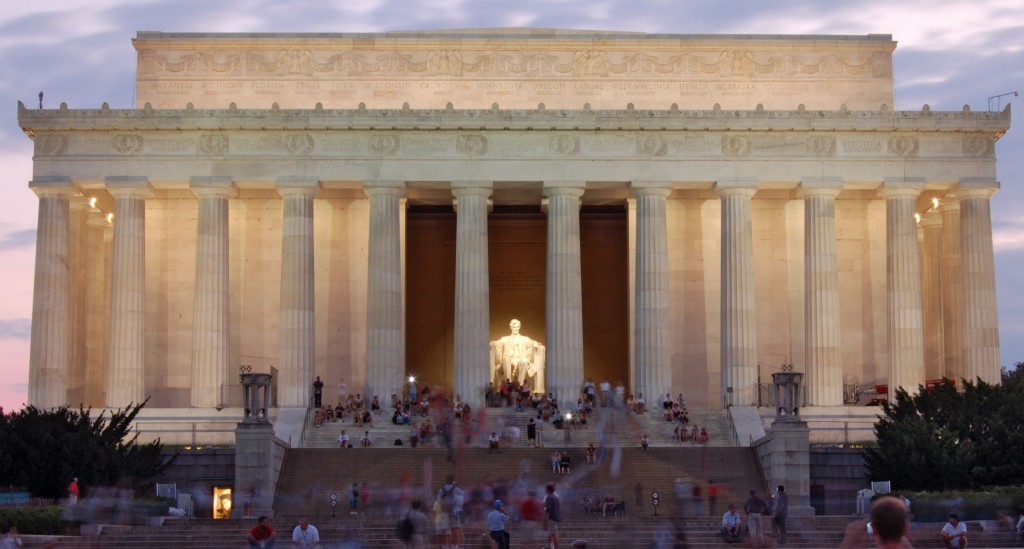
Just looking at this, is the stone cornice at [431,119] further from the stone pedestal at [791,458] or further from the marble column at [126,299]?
the stone pedestal at [791,458]

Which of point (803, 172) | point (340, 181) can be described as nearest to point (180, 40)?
point (340, 181)

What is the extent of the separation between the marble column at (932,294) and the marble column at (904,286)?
3.80 m

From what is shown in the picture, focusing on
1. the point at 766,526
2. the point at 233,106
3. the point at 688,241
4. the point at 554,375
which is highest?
the point at 233,106

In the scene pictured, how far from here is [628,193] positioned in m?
65.6

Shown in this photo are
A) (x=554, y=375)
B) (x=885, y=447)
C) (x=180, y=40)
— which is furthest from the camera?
(x=180, y=40)

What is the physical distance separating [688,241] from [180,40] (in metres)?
23.9

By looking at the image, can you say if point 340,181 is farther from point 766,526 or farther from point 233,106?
point 766,526

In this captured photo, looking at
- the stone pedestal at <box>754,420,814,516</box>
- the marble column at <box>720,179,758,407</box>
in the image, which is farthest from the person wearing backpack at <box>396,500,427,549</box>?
the marble column at <box>720,179,758,407</box>

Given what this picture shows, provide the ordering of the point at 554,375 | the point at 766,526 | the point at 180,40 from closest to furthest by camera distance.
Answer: the point at 766,526 → the point at 554,375 → the point at 180,40

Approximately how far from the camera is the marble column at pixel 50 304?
63031 millimetres

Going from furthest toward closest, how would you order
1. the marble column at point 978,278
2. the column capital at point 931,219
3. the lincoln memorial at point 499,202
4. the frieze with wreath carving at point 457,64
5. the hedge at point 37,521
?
the column capital at point 931,219 → the frieze with wreath carving at point 457,64 → the marble column at point 978,278 → the lincoln memorial at point 499,202 → the hedge at point 37,521

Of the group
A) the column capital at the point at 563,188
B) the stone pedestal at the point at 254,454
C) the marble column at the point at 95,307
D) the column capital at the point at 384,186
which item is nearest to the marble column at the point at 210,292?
the marble column at the point at 95,307

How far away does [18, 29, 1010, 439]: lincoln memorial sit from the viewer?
6338 cm

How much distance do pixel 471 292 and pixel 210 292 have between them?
10677 millimetres
